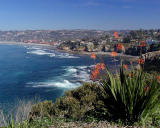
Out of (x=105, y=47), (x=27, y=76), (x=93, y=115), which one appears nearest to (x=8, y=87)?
(x=27, y=76)

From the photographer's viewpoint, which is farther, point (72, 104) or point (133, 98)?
point (72, 104)

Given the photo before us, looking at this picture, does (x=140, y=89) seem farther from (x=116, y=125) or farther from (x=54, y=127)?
(x=54, y=127)

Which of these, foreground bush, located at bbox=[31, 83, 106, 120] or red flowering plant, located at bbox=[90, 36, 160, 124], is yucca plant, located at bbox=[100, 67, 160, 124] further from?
foreground bush, located at bbox=[31, 83, 106, 120]

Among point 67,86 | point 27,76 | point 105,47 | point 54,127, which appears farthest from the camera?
point 105,47

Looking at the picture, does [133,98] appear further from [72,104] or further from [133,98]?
[72,104]

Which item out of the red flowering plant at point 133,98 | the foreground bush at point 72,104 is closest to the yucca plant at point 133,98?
the red flowering plant at point 133,98

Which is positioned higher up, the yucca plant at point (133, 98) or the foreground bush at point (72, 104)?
the yucca plant at point (133, 98)

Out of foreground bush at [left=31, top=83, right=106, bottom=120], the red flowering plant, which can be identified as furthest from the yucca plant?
foreground bush at [left=31, top=83, right=106, bottom=120]

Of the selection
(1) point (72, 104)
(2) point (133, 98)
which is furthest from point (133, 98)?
(1) point (72, 104)

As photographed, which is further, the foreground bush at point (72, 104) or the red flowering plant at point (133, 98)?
Result: the foreground bush at point (72, 104)

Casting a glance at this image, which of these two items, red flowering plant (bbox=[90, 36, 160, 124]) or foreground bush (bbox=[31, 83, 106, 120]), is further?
foreground bush (bbox=[31, 83, 106, 120])

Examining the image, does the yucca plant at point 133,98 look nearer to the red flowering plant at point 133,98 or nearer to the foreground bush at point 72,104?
the red flowering plant at point 133,98
